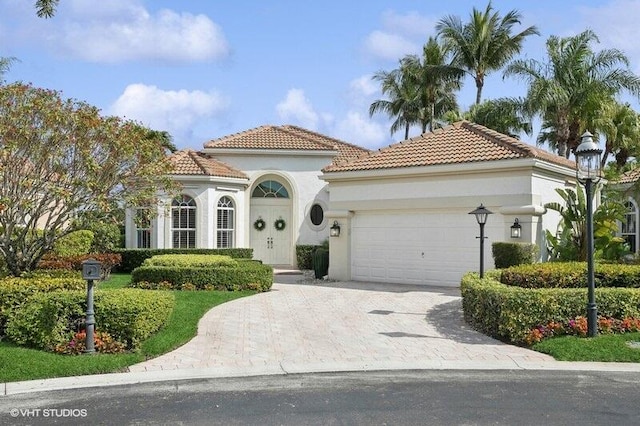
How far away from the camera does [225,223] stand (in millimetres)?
23328

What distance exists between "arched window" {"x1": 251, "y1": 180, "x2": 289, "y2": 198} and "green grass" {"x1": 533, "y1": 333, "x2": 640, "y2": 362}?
16690 millimetres

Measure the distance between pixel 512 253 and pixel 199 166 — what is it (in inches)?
490

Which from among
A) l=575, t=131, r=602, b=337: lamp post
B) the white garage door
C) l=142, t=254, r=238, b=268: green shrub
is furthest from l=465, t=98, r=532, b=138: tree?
l=575, t=131, r=602, b=337: lamp post

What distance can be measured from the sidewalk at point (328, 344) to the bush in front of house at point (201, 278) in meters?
1.59

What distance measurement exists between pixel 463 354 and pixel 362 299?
5977 mm

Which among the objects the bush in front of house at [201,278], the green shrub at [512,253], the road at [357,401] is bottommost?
the road at [357,401]

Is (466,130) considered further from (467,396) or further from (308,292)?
(467,396)

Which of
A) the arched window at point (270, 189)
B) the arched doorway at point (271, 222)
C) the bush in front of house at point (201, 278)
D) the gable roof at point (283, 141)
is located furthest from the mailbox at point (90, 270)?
the arched window at point (270, 189)

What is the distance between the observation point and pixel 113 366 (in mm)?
8188

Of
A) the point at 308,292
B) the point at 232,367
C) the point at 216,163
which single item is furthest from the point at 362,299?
the point at 216,163

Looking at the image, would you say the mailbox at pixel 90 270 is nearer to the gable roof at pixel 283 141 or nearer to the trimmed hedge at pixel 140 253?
the trimmed hedge at pixel 140 253

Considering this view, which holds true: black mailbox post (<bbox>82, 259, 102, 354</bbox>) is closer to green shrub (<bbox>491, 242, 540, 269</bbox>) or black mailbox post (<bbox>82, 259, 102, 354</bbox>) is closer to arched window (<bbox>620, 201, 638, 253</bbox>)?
green shrub (<bbox>491, 242, 540, 269</bbox>)

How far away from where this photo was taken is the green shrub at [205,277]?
1634 cm

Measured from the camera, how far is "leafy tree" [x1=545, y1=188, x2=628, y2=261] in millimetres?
15680
